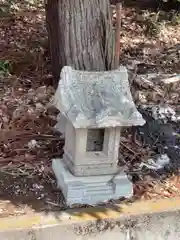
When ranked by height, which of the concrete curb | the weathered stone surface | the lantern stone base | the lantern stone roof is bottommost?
the concrete curb

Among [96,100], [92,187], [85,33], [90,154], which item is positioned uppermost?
[85,33]

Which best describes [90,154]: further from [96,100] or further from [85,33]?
[85,33]

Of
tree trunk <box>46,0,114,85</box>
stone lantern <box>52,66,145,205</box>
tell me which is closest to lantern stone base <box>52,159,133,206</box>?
stone lantern <box>52,66,145,205</box>

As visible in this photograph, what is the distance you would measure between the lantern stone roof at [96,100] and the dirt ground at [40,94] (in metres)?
0.44

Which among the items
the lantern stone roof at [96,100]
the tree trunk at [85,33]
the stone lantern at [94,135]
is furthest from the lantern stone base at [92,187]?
the tree trunk at [85,33]

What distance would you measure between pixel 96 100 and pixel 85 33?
80 centimetres

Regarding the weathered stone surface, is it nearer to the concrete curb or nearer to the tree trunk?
the concrete curb

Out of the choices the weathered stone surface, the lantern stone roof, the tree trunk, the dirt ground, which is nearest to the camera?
the lantern stone roof

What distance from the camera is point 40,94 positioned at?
11.6 ft

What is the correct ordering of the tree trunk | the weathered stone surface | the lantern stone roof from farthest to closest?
1. the tree trunk
2. the weathered stone surface
3. the lantern stone roof

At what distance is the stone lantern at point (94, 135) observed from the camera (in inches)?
102

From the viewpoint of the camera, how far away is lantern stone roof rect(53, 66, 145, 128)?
254cm

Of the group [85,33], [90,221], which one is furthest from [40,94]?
[90,221]

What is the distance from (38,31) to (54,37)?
1.04 metres
